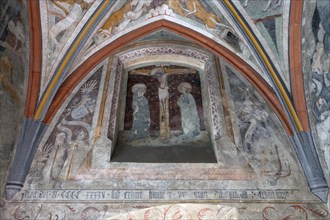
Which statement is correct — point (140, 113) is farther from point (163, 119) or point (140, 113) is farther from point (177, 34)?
point (177, 34)

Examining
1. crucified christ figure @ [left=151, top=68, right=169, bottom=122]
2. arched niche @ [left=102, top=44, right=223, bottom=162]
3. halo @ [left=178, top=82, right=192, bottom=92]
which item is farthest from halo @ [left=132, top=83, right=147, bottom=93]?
halo @ [left=178, top=82, right=192, bottom=92]

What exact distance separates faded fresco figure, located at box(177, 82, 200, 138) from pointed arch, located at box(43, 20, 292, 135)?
1.02 metres

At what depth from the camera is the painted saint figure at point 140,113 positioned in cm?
718

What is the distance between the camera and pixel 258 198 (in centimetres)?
577

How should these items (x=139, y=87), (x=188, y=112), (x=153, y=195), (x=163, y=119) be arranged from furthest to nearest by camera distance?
(x=139, y=87) → (x=188, y=112) → (x=163, y=119) → (x=153, y=195)

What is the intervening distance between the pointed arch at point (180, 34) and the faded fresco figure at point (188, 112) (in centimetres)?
102

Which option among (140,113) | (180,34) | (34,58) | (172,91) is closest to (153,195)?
(140,113)

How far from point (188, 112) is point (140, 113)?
0.98 meters

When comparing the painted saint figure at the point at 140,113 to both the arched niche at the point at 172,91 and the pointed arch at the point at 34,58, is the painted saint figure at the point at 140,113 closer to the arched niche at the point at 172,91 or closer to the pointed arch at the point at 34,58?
the arched niche at the point at 172,91

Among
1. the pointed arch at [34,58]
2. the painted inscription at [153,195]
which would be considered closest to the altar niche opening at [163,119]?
the painted inscription at [153,195]

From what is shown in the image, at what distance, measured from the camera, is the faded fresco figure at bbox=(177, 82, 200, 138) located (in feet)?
23.6

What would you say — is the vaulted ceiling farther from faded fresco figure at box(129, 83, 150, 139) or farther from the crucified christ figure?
faded fresco figure at box(129, 83, 150, 139)

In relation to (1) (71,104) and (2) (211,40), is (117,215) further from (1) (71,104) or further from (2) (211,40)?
(2) (211,40)

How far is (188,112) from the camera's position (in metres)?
7.49
